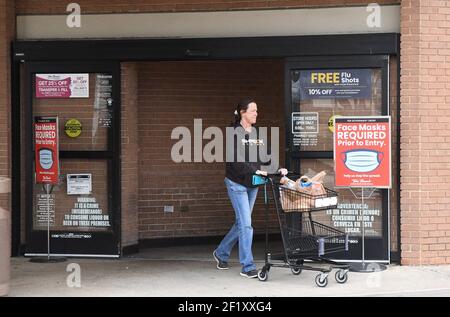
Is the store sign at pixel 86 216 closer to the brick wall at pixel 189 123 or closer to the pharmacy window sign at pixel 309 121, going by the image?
the brick wall at pixel 189 123

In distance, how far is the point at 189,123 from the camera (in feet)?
38.7

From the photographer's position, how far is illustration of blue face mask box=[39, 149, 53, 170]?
10.1 meters

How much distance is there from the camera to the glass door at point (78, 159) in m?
10.3

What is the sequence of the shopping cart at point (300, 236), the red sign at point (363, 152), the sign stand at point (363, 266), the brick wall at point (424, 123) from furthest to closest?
the brick wall at point (424, 123)
the sign stand at point (363, 266)
the red sign at point (363, 152)
the shopping cart at point (300, 236)

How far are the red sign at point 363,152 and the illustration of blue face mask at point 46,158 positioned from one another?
3.72 m

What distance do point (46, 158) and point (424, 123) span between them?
487 centimetres

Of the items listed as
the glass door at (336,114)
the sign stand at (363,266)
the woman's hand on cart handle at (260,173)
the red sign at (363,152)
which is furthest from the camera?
the glass door at (336,114)

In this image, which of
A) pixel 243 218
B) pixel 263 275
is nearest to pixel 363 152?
pixel 243 218

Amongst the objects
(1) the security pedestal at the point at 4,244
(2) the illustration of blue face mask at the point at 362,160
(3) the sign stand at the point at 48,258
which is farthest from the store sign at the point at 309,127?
(1) the security pedestal at the point at 4,244

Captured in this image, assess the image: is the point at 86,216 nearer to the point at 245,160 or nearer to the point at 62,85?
the point at 62,85

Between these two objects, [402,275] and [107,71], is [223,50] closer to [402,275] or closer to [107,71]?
[107,71]

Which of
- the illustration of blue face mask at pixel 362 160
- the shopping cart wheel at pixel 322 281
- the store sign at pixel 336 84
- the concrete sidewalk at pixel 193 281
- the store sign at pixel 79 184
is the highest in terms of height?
the store sign at pixel 336 84

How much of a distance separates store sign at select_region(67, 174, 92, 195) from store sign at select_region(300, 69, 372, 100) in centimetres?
307
